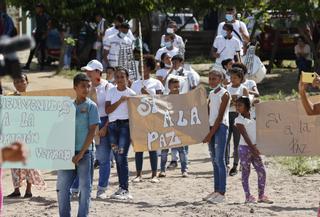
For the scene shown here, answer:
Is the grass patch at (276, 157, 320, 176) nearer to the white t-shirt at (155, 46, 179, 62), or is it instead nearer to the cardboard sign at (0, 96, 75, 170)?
the white t-shirt at (155, 46, 179, 62)

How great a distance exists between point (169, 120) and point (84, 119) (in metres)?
2.88

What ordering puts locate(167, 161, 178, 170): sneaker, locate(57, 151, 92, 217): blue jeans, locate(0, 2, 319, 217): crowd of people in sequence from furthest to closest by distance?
locate(167, 161, 178, 170): sneaker
locate(0, 2, 319, 217): crowd of people
locate(57, 151, 92, 217): blue jeans

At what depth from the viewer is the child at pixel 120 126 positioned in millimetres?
11273

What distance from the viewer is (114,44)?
56.1 feet

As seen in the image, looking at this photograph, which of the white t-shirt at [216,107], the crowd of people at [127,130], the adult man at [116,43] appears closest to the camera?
the crowd of people at [127,130]

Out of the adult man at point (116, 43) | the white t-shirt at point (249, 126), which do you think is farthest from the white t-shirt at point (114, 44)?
the white t-shirt at point (249, 126)

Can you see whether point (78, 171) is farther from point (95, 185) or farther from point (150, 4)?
point (150, 4)

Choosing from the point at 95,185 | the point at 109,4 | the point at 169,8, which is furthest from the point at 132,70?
the point at 169,8

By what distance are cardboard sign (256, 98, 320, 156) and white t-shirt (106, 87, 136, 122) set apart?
1.65m

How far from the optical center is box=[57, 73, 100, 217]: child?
905 centimetres

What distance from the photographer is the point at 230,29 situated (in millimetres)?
15852

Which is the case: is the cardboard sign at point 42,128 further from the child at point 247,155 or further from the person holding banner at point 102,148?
the child at point 247,155

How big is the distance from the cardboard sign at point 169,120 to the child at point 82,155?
7.83 ft

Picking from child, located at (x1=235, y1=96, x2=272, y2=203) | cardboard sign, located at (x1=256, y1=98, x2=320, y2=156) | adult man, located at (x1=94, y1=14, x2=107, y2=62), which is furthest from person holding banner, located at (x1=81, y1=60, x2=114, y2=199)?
adult man, located at (x1=94, y1=14, x2=107, y2=62)
